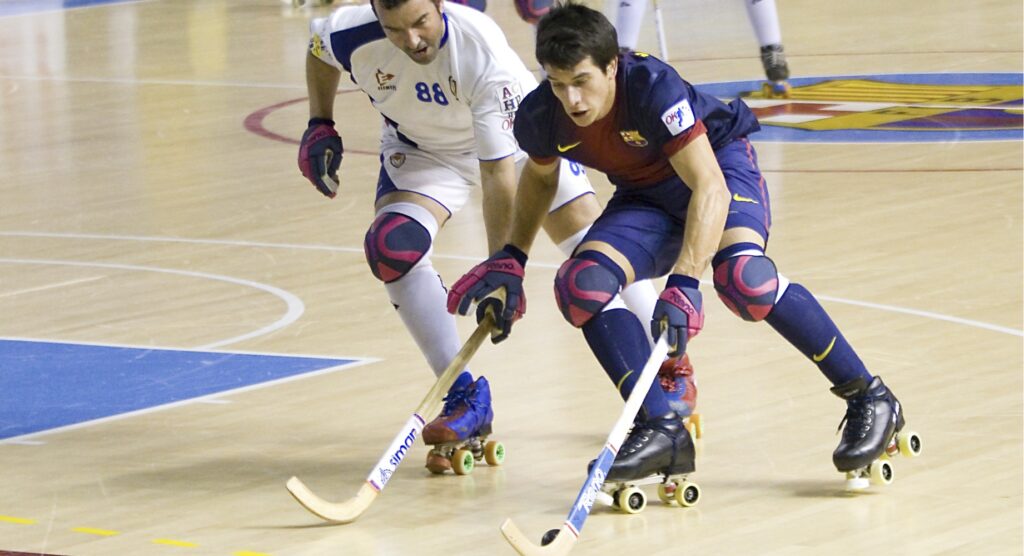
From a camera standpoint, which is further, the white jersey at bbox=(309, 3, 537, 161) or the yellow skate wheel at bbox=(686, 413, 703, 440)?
the yellow skate wheel at bbox=(686, 413, 703, 440)

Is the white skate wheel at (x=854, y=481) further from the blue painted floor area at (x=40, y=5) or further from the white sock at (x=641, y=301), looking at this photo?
the blue painted floor area at (x=40, y=5)

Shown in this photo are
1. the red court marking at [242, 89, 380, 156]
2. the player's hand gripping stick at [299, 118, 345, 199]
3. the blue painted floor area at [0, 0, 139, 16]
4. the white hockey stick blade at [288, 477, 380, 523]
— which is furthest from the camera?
the blue painted floor area at [0, 0, 139, 16]

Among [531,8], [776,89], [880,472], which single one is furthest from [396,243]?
[776,89]

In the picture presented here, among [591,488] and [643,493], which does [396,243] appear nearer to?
[643,493]

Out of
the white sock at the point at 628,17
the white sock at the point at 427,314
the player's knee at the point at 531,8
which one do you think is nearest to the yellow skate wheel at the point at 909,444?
the white sock at the point at 427,314

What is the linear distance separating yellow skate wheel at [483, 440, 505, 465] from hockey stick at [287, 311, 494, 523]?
1.36 ft

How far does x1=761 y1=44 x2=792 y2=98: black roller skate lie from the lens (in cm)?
1233

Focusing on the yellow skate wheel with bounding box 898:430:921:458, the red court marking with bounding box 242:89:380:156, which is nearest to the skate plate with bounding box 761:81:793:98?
the red court marking with bounding box 242:89:380:156

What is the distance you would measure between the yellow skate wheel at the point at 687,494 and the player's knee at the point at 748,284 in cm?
44

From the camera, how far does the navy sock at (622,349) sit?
16.6 feet

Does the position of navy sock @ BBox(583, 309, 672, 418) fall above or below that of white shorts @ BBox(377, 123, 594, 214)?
below

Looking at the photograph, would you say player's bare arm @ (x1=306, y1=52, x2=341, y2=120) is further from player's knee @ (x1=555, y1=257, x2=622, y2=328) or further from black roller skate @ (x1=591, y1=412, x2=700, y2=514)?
black roller skate @ (x1=591, y1=412, x2=700, y2=514)

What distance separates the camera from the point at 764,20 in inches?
482

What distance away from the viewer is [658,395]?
5160 mm
